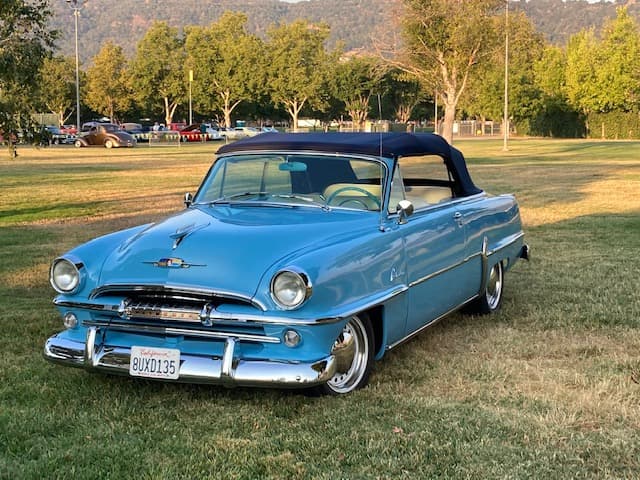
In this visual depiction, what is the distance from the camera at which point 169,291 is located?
4457 mm

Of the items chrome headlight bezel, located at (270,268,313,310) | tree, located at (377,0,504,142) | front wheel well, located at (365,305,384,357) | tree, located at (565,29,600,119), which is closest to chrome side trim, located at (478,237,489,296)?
front wheel well, located at (365,305,384,357)

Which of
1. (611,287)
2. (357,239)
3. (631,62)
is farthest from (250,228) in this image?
(631,62)

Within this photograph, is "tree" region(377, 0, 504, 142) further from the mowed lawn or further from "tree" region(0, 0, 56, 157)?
the mowed lawn

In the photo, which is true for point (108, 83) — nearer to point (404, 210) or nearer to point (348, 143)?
point (348, 143)

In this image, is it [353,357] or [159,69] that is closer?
[353,357]

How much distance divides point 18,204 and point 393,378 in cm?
1310

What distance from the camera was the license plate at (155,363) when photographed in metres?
4.38

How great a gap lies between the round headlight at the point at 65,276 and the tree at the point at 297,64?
2815 inches

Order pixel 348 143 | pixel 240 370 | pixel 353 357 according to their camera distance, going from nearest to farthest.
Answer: pixel 240 370 → pixel 353 357 → pixel 348 143

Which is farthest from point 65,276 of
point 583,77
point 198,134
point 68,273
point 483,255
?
point 583,77

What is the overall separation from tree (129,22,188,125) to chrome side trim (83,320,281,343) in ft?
253

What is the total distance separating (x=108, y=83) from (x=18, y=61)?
68667 mm

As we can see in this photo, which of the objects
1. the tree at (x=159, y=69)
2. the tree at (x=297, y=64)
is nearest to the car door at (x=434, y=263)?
the tree at (x=297, y=64)

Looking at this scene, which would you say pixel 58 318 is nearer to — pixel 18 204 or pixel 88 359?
pixel 88 359
